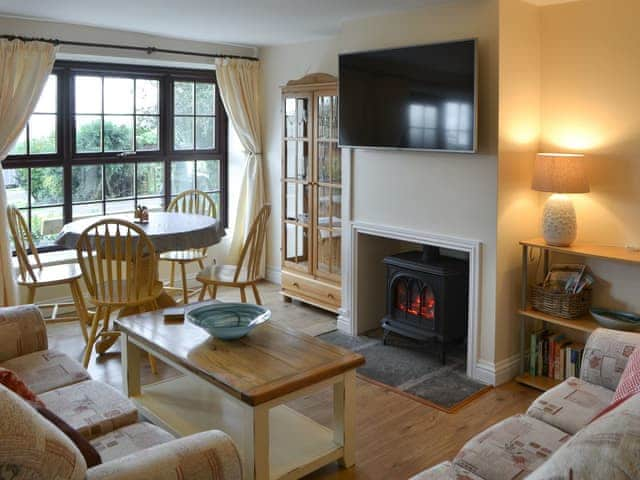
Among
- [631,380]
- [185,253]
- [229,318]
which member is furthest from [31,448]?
[185,253]

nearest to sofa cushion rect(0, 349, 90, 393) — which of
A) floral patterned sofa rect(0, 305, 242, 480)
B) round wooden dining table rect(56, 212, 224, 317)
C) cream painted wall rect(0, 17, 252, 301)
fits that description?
floral patterned sofa rect(0, 305, 242, 480)

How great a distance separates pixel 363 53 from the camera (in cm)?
420

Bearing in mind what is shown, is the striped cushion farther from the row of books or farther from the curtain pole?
the curtain pole

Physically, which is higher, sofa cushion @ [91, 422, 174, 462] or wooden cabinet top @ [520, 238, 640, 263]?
wooden cabinet top @ [520, 238, 640, 263]

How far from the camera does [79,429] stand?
2203 mm

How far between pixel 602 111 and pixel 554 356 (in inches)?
56.6

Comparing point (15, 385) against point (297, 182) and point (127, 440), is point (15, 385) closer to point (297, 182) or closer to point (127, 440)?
point (127, 440)

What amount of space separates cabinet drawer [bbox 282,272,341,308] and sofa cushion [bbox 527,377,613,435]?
2499 mm

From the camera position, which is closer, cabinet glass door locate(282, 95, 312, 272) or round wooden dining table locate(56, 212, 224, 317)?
round wooden dining table locate(56, 212, 224, 317)

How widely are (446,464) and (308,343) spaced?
978mm

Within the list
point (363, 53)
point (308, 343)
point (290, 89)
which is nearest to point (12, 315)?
point (308, 343)

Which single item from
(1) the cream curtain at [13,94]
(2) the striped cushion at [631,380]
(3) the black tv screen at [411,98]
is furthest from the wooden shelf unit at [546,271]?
(1) the cream curtain at [13,94]

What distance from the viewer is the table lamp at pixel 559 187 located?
136 inches

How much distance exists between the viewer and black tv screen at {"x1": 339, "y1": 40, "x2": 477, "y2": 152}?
3.61 metres
